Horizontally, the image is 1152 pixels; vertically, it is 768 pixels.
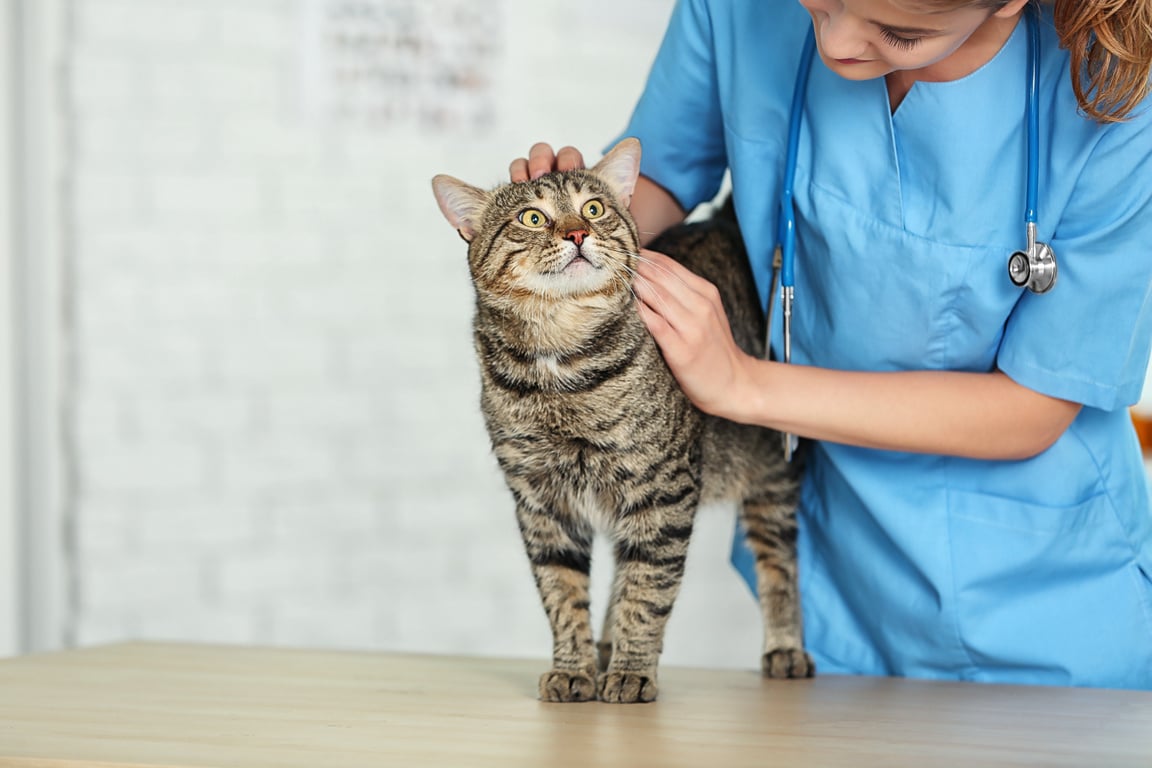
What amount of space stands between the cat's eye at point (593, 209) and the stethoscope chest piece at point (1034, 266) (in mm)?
443

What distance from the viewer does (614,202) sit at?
134 centimetres

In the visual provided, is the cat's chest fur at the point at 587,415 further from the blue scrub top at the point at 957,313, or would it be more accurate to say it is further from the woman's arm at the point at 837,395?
the blue scrub top at the point at 957,313

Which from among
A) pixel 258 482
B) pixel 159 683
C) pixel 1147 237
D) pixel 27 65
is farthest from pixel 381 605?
pixel 1147 237

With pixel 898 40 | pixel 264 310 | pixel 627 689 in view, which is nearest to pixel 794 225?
pixel 898 40

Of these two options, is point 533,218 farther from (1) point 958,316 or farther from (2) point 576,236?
(1) point 958,316

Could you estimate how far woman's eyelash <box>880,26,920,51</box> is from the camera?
989 millimetres

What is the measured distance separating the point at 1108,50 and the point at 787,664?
2.33ft

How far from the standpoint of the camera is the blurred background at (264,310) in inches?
96.6

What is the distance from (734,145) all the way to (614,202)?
0.15 meters

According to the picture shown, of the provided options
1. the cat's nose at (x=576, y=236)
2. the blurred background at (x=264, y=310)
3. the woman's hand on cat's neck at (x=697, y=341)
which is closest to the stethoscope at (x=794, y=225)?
the woman's hand on cat's neck at (x=697, y=341)

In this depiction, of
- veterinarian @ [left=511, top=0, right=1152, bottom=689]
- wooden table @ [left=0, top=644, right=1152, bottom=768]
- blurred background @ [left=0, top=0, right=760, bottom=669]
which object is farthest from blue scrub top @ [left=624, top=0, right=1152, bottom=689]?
blurred background @ [left=0, top=0, right=760, bottom=669]

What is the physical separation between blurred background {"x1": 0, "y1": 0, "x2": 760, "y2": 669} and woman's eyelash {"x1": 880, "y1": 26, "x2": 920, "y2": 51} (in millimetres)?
1764

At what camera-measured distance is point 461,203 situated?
133 cm

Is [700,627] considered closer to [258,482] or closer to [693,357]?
[258,482]
